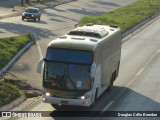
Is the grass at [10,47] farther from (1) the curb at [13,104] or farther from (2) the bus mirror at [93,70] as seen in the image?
(2) the bus mirror at [93,70]

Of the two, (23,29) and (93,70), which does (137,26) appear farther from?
(93,70)

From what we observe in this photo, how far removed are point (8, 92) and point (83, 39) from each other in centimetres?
505

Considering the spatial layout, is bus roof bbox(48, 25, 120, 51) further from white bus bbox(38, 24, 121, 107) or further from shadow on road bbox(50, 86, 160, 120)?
shadow on road bbox(50, 86, 160, 120)

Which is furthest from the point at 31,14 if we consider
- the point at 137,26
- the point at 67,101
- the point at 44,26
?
the point at 67,101

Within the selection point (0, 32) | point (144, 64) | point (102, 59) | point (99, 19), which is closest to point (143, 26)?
point (99, 19)

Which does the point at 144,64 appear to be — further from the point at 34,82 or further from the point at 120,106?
the point at 120,106

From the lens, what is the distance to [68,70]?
810 inches

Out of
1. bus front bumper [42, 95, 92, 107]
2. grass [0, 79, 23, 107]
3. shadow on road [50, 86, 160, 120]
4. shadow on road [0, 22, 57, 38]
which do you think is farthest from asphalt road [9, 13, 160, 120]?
shadow on road [0, 22, 57, 38]

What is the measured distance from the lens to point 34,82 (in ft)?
92.9

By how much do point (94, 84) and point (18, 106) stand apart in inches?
163

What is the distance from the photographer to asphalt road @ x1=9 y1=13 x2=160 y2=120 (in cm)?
2253

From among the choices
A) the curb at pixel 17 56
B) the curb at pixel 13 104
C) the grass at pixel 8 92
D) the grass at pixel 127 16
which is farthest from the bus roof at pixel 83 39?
the grass at pixel 127 16

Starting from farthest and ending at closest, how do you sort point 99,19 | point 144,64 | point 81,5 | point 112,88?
point 81,5 → point 99,19 → point 144,64 → point 112,88

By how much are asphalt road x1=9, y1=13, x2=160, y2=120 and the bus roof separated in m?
3.10
